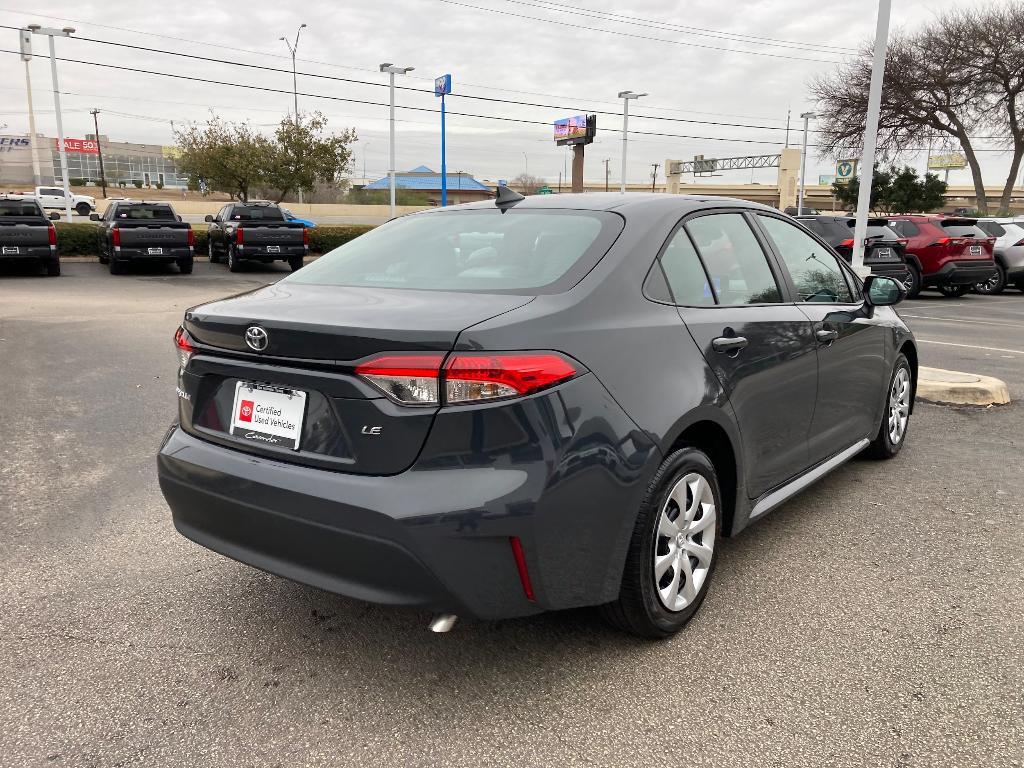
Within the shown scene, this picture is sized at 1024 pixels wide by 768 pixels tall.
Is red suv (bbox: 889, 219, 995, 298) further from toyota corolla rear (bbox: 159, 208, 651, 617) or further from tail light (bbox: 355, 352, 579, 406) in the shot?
tail light (bbox: 355, 352, 579, 406)

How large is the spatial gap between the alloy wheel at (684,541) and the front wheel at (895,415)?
2.30 meters

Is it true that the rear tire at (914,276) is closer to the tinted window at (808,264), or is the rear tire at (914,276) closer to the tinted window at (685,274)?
the tinted window at (808,264)

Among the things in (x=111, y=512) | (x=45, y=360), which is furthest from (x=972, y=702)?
(x=45, y=360)

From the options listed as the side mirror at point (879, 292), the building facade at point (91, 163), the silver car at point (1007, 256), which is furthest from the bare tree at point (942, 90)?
the building facade at point (91, 163)

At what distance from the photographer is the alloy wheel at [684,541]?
2850 millimetres

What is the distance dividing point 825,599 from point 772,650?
52cm

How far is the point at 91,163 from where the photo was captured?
110500mm

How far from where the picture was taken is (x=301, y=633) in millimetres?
3029

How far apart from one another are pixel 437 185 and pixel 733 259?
9173 centimetres

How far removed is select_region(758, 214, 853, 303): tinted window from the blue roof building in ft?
249

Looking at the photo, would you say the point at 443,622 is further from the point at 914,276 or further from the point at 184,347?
the point at 914,276

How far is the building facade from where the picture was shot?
91250mm

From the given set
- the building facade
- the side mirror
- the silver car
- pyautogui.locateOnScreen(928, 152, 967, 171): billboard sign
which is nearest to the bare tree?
the silver car

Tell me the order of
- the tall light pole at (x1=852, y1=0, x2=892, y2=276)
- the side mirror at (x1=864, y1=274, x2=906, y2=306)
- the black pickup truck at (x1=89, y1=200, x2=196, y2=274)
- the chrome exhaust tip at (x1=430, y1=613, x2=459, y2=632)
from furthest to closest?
the black pickup truck at (x1=89, y1=200, x2=196, y2=274), the tall light pole at (x1=852, y1=0, x2=892, y2=276), the side mirror at (x1=864, y1=274, x2=906, y2=306), the chrome exhaust tip at (x1=430, y1=613, x2=459, y2=632)
